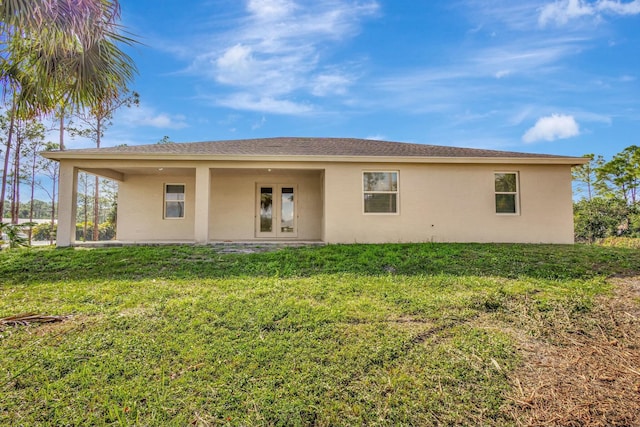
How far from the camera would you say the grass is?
2.56 m

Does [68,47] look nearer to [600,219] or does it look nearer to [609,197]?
[600,219]

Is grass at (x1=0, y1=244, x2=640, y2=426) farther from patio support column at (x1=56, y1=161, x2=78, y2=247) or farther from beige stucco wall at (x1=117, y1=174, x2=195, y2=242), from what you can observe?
beige stucco wall at (x1=117, y1=174, x2=195, y2=242)

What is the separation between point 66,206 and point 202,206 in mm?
3905

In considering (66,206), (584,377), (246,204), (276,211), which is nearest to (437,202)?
(276,211)

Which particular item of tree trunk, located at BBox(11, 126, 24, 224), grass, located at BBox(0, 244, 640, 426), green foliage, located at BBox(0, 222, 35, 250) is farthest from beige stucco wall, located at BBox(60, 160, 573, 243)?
tree trunk, located at BBox(11, 126, 24, 224)

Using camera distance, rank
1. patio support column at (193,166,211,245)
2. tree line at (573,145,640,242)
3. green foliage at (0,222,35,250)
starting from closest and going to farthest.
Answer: green foliage at (0,222,35,250) < patio support column at (193,166,211,245) < tree line at (573,145,640,242)

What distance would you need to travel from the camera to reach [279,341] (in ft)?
11.3

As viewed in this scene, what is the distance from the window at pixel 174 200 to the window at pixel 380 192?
6.84 metres

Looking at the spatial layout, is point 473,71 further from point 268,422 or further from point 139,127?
point 139,127

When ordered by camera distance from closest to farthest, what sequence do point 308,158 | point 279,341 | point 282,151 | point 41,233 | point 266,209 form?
1. point 279,341
2. point 308,158
3. point 282,151
4. point 266,209
5. point 41,233

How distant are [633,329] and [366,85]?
1425 cm

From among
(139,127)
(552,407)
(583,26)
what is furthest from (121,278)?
(139,127)

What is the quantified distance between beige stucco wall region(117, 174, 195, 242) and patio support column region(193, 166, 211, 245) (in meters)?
2.25

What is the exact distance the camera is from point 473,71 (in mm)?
13414
